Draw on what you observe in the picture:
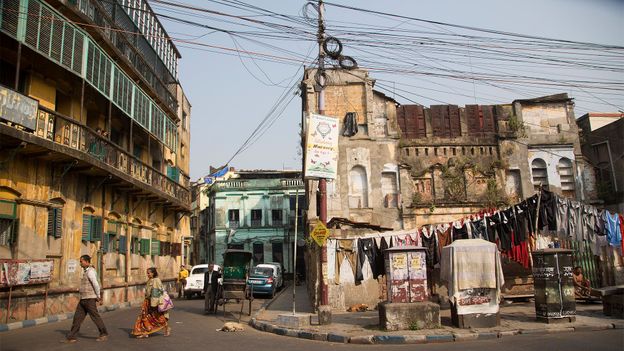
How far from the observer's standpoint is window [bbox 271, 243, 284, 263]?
45.2 meters

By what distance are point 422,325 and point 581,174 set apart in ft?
61.2

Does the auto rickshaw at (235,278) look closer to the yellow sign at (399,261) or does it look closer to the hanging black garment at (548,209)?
the yellow sign at (399,261)

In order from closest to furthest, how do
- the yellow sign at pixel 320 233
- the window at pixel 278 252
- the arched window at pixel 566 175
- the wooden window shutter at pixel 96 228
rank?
the yellow sign at pixel 320 233 < the wooden window shutter at pixel 96 228 < the arched window at pixel 566 175 < the window at pixel 278 252

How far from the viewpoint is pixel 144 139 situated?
995 inches

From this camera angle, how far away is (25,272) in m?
13.6

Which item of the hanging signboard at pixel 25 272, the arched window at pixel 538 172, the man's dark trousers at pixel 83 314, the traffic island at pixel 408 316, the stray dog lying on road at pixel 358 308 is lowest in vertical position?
the stray dog lying on road at pixel 358 308

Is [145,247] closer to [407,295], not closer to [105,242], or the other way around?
[105,242]

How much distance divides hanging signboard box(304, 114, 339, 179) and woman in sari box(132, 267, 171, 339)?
5.07 meters

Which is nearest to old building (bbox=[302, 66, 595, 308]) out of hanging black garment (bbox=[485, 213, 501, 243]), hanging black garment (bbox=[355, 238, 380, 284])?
hanging black garment (bbox=[355, 238, 380, 284])

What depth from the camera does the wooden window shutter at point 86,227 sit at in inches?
702

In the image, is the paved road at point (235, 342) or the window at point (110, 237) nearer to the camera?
the paved road at point (235, 342)

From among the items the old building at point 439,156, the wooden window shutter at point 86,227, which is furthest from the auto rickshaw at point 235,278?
the old building at point 439,156

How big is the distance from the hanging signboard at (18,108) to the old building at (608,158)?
85.8 ft

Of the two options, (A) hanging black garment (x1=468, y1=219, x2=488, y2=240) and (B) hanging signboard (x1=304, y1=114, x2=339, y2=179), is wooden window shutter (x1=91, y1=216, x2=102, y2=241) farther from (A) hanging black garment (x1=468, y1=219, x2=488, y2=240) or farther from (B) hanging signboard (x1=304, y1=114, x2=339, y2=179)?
(A) hanging black garment (x1=468, y1=219, x2=488, y2=240)
